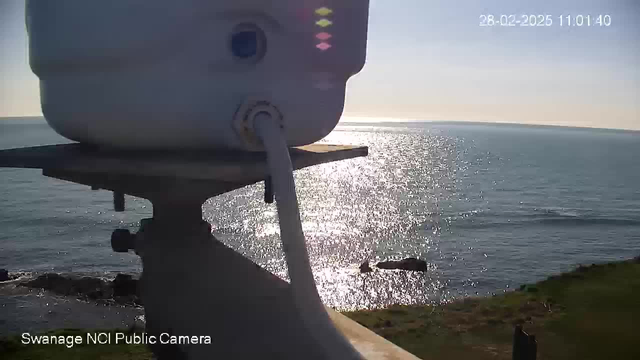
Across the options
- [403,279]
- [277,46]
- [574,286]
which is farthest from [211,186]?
[403,279]

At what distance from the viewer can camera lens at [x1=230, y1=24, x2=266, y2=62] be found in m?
6.45

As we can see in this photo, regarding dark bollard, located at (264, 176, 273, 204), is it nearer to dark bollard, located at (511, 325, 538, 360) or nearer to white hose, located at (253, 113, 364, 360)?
white hose, located at (253, 113, 364, 360)

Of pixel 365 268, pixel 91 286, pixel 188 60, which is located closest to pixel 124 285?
pixel 91 286

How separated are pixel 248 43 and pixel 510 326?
16691mm

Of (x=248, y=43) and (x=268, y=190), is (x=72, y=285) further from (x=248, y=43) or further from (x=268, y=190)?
(x=248, y=43)

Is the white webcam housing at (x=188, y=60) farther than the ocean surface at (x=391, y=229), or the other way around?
the ocean surface at (x=391, y=229)

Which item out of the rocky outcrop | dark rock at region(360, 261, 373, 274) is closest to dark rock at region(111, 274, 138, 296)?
the rocky outcrop

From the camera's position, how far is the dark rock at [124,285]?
3275 centimetres

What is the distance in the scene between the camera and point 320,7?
6.62 metres

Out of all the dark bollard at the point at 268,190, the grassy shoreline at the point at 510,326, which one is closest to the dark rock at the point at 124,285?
the grassy shoreline at the point at 510,326

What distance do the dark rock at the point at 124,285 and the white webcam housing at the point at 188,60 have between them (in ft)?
91.3

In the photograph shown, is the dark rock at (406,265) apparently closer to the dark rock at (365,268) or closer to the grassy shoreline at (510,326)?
the dark rock at (365,268)

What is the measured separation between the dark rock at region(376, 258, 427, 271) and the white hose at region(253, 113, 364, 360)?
35.0 meters

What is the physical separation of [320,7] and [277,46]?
68 cm
